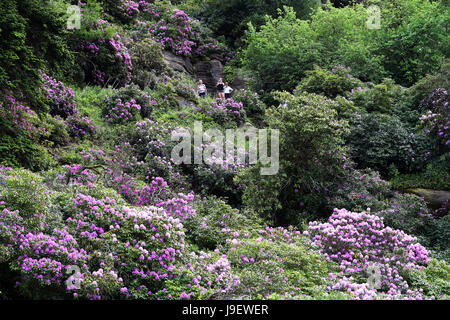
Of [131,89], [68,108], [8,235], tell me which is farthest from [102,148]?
[8,235]

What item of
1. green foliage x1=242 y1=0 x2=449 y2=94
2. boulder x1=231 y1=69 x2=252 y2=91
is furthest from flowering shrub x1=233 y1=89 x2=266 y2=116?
boulder x1=231 y1=69 x2=252 y2=91

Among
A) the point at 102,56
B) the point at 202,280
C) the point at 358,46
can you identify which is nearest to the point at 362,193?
the point at 202,280

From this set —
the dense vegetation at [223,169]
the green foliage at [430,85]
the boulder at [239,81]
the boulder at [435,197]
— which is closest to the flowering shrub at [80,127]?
the dense vegetation at [223,169]

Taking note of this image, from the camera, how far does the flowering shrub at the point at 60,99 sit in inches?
428

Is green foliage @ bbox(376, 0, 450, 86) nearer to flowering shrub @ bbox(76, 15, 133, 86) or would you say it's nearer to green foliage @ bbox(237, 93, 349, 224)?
green foliage @ bbox(237, 93, 349, 224)

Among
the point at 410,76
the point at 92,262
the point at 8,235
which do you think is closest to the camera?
the point at 8,235

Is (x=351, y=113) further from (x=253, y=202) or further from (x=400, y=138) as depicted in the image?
(x=253, y=202)

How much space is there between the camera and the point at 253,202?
8.95m

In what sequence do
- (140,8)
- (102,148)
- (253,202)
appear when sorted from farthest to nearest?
1. (140,8)
2. (102,148)
3. (253,202)

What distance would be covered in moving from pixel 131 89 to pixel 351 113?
6.41m

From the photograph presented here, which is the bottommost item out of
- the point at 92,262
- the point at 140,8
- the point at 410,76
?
the point at 92,262

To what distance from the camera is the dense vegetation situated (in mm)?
5285

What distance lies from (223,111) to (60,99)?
530 centimetres
